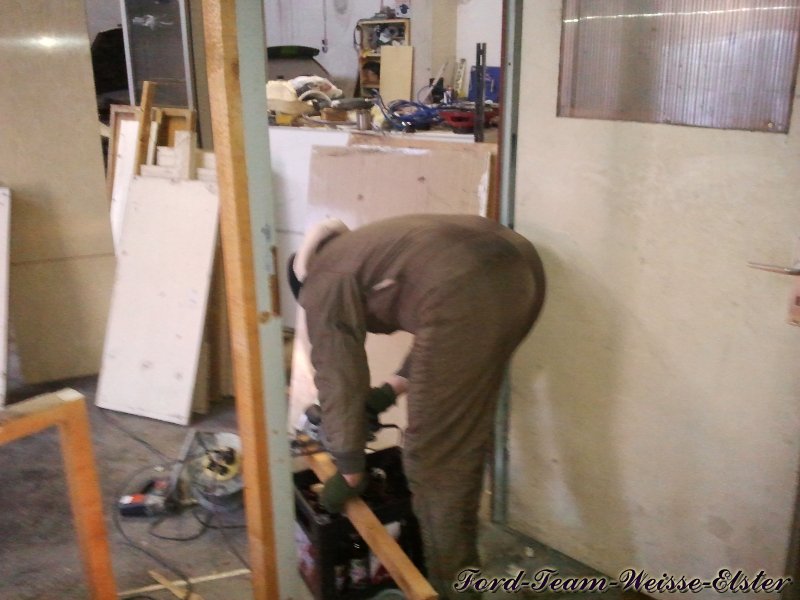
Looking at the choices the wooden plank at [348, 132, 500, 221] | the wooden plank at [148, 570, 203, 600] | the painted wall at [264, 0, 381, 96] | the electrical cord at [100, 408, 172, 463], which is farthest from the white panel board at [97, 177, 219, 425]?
the painted wall at [264, 0, 381, 96]

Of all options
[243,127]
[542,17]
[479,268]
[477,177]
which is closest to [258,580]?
[479,268]

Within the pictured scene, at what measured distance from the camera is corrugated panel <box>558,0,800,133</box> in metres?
1.41

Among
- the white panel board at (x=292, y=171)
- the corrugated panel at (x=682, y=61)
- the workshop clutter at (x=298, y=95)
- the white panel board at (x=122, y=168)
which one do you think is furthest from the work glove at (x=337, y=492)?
the white panel board at (x=122, y=168)

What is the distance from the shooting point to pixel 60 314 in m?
3.25

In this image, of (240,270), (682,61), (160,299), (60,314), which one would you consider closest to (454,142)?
(682,61)

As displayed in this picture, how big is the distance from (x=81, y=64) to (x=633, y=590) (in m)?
3.03

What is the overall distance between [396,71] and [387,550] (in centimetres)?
375

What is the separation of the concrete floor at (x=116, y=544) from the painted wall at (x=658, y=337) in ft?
0.80

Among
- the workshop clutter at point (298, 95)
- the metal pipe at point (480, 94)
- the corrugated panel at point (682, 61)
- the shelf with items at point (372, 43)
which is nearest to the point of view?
the corrugated panel at point (682, 61)

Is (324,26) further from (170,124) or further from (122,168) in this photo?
(170,124)

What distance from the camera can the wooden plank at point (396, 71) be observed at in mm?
4637

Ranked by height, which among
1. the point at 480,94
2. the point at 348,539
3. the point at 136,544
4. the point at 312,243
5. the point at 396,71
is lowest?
the point at 136,544

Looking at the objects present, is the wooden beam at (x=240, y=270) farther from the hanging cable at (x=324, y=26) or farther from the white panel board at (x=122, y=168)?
the hanging cable at (x=324, y=26)

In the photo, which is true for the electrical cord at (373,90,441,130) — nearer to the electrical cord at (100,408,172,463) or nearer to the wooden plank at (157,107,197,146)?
the wooden plank at (157,107,197,146)
